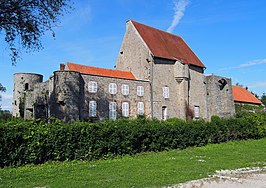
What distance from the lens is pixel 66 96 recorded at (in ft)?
79.8

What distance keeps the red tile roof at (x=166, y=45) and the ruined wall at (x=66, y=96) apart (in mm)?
10371

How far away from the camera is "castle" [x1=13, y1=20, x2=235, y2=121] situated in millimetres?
24953

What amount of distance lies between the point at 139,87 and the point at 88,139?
63.6 feet

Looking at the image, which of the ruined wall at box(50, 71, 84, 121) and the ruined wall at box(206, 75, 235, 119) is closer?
the ruined wall at box(50, 71, 84, 121)

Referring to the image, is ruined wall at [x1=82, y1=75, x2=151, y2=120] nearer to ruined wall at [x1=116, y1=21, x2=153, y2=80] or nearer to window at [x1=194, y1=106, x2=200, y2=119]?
ruined wall at [x1=116, y1=21, x2=153, y2=80]

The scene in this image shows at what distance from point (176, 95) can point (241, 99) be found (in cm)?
1757

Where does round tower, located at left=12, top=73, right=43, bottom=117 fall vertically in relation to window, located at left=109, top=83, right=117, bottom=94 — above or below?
above

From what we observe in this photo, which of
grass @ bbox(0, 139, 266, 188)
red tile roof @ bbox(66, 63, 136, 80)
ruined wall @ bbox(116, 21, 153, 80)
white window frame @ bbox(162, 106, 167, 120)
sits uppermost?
ruined wall @ bbox(116, 21, 153, 80)

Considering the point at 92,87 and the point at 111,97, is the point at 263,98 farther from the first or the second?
the point at 92,87

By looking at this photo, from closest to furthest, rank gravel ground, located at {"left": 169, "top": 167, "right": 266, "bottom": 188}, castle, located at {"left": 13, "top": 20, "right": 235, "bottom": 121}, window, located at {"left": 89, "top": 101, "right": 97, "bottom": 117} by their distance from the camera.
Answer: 1. gravel ground, located at {"left": 169, "top": 167, "right": 266, "bottom": 188}
2. castle, located at {"left": 13, "top": 20, "right": 235, "bottom": 121}
3. window, located at {"left": 89, "top": 101, "right": 97, "bottom": 117}

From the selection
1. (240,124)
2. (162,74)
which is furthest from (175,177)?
(162,74)

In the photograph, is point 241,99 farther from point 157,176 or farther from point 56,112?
point 157,176

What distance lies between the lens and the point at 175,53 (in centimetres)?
3366

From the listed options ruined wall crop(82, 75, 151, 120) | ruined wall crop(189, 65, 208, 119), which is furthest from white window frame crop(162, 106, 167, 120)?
ruined wall crop(189, 65, 208, 119)
